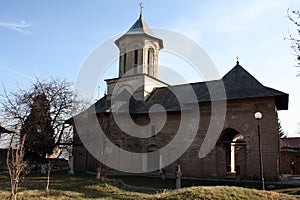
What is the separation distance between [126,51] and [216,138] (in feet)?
41.6

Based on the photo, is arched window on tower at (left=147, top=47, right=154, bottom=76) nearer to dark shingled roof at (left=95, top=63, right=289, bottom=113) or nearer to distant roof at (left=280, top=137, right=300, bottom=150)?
dark shingled roof at (left=95, top=63, right=289, bottom=113)

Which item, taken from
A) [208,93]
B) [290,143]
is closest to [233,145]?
[208,93]

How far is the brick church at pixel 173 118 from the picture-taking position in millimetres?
21359

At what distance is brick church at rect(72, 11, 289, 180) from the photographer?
2136 centimetres

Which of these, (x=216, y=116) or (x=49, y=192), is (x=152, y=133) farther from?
(x=49, y=192)

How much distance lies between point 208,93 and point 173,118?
3513 mm

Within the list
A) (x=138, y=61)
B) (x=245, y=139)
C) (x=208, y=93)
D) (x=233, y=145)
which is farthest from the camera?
(x=138, y=61)

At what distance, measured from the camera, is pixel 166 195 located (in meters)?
11.5

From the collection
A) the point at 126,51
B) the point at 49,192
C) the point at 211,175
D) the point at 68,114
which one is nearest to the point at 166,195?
the point at 49,192

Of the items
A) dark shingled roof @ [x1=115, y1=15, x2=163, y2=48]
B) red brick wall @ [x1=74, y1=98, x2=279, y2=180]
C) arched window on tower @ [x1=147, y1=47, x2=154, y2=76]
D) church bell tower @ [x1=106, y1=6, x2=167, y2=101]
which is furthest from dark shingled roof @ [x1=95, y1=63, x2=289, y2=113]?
dark shingled roof @ [x1=115, y1=15, x2=163, y2=48]

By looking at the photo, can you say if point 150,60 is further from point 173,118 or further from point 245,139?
point 245,139

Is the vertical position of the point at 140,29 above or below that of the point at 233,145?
above

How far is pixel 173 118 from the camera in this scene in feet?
80.4

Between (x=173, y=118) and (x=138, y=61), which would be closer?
(x=173, y=118)
